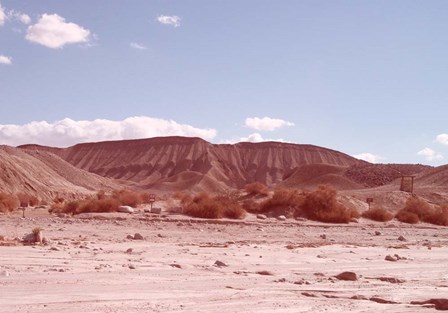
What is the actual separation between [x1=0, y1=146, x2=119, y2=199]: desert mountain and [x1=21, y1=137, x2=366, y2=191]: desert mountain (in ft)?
103

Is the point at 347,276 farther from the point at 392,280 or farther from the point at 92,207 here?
the point at 92,207

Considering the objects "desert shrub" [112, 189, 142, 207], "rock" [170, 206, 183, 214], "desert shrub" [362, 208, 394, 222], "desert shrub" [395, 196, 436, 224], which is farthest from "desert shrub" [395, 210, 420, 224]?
"desert shrub" [112, 189, 142, 207]

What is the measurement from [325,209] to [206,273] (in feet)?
84.1

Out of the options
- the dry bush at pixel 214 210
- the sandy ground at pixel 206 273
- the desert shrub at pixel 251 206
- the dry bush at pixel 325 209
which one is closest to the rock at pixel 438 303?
the sandy ground at pixel 206 273

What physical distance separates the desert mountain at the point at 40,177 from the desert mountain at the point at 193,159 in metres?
31.4

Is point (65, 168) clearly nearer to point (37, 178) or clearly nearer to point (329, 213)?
point (37, 178)

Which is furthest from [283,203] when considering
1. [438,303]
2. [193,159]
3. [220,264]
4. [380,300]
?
[193,159]

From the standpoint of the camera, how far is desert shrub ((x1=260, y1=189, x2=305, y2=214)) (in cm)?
3928

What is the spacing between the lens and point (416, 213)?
43.8 m

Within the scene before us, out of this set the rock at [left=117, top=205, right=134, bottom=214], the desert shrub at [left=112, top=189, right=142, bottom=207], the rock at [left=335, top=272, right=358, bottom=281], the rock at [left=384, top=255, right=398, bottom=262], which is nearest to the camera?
the rock at [left=335, top=272, right=358, bottom=281]

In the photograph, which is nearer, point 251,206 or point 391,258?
point 391,258

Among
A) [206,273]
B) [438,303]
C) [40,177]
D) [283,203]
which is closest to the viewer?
[438,303]

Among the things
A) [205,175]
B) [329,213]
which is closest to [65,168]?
[205,175]

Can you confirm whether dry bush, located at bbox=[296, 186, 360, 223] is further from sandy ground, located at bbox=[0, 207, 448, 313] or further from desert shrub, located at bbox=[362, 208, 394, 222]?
sandy ground, located at bbox=[0, 207, 448, 313]
